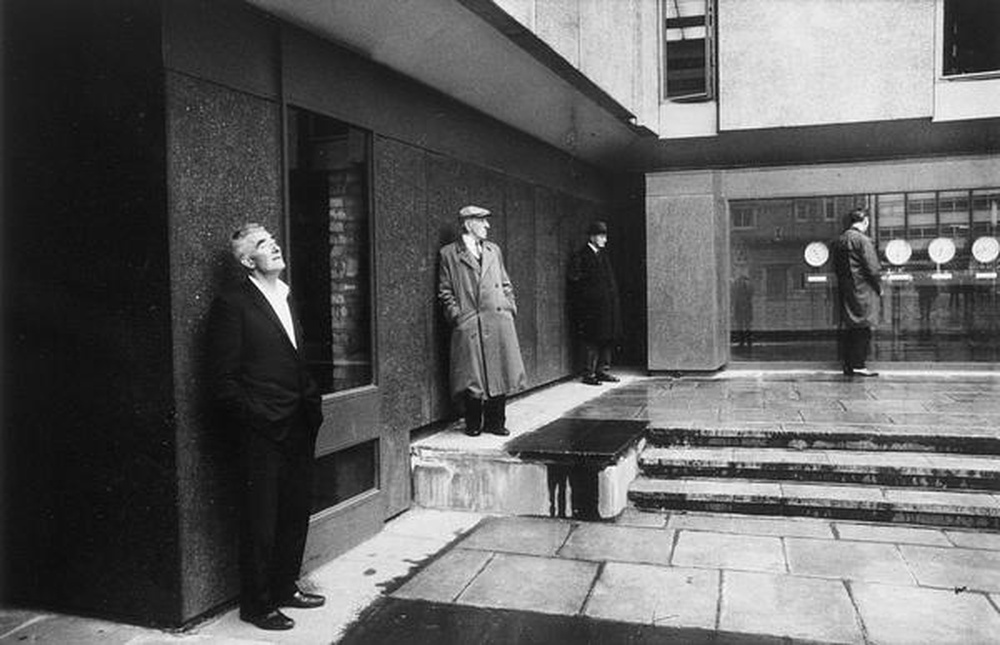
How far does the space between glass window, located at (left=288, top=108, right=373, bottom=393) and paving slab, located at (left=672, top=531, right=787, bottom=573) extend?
8.39ft

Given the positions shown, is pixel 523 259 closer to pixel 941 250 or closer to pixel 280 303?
pixel 280 303

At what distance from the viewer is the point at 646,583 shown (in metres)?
4.96

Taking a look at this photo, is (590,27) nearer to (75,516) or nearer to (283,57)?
(283,57)

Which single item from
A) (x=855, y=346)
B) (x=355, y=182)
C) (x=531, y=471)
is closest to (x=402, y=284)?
(x=355, y=182)

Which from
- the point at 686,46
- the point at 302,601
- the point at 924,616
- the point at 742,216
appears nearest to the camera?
the point at 924,616

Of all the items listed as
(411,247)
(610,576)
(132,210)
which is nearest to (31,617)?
(132,210)

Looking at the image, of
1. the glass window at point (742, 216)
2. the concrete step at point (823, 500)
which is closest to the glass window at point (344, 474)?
the concrete step at point (823, 500)

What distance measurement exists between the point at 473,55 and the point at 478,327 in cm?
222

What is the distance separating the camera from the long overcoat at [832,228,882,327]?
427 inches

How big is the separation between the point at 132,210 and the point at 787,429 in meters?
5.39

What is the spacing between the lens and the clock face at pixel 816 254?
11.9 metres

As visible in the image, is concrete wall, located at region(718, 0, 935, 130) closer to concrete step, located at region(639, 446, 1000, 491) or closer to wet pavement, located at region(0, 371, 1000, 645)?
wet pavement, located at region(0, 371, 1000, 645)

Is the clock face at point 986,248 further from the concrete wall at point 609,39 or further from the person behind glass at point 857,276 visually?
the concrete wall at point 609,39

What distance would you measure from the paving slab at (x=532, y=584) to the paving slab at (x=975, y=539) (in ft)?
8.24
